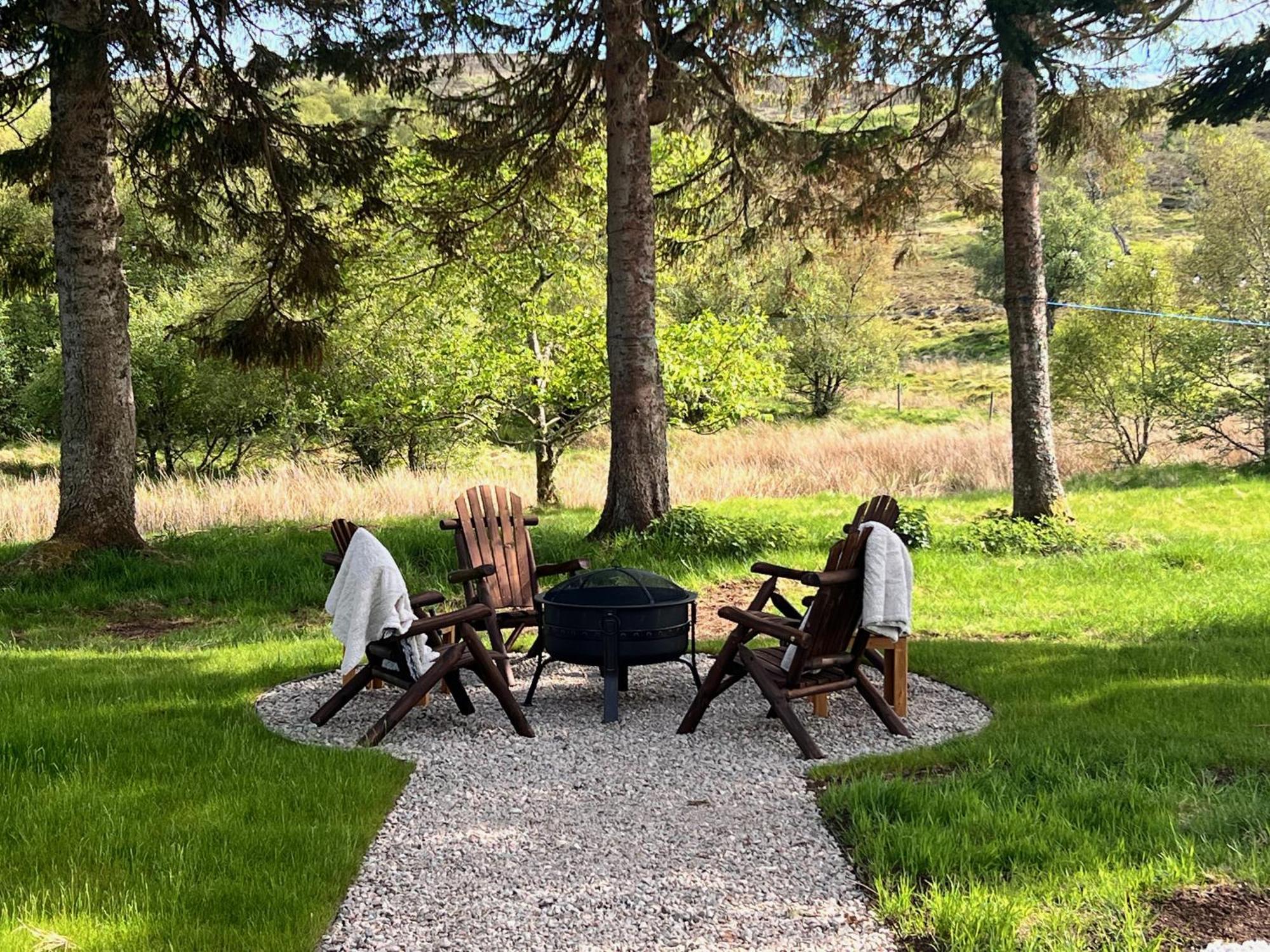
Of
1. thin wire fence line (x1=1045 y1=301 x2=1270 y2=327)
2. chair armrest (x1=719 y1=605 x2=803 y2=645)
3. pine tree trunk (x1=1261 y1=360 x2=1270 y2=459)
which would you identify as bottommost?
chair armrest (x1=719 y1=605 x2=803 y2=645)

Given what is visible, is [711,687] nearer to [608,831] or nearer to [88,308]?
[608,831]

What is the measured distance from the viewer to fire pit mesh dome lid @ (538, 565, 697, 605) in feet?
17.7

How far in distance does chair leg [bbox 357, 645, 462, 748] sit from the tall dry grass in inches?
284

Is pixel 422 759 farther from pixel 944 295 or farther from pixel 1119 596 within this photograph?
pixel 944 295

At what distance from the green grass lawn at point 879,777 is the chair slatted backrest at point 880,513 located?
41.6 inches

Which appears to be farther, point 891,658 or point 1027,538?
point 1027,538

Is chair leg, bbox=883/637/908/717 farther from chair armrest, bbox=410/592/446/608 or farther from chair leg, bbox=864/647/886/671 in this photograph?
chair armrest, bbox=410/592/446/608

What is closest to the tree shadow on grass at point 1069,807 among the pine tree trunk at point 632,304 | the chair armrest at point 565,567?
the chair armrest at point 565,567

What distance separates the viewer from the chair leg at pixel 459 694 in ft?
16.4

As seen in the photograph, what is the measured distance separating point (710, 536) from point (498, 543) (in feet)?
10.9

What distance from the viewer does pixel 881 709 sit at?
481 cm

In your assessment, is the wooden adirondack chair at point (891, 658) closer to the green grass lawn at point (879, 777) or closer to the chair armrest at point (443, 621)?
the green grass lawn at point (879, 777)

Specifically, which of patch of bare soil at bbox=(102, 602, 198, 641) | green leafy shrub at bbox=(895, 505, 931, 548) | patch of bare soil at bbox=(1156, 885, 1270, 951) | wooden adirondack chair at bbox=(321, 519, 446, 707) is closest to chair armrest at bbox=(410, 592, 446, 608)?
wooden adirondack chair at bbox=(321, 519, 446, 707)

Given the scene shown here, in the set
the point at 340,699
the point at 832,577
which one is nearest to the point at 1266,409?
the point at 832,577
